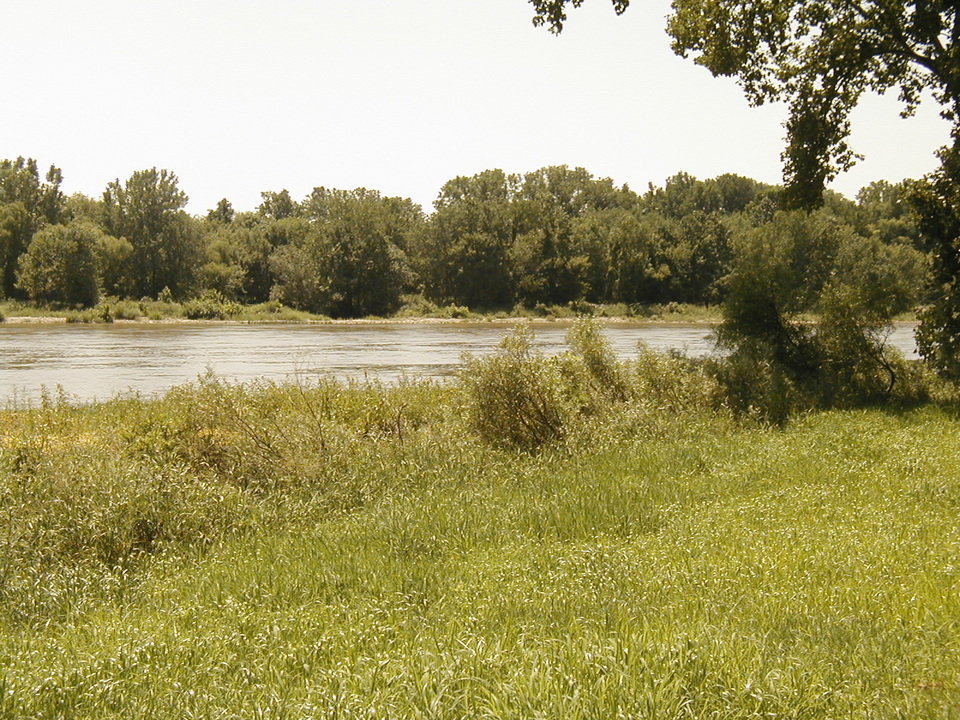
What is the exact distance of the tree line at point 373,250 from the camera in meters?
84.6

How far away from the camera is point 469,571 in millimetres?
7562

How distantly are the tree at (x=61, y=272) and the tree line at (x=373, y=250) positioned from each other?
0.13m

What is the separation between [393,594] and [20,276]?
280ft

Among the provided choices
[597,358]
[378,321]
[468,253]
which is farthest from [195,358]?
[468,253]

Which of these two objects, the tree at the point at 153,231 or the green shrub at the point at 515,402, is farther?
the tree at the point at 153,231

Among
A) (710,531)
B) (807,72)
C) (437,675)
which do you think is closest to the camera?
(437,675)

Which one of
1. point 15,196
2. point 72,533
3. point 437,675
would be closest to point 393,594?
point 437,675

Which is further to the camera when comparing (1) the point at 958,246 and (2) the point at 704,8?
(2) the point at 704,8

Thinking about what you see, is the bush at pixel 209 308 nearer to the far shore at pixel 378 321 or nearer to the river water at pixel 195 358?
the far shore at pixel 378 321

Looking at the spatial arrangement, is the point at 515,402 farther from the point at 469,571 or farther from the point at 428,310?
the point at 428,310

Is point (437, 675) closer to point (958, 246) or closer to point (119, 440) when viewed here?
point (119, 440)

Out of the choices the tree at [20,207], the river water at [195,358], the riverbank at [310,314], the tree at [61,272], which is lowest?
the river water at [195,358]

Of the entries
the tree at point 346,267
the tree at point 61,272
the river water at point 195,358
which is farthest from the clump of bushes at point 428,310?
the river water at point 195,358

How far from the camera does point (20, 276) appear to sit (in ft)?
259
